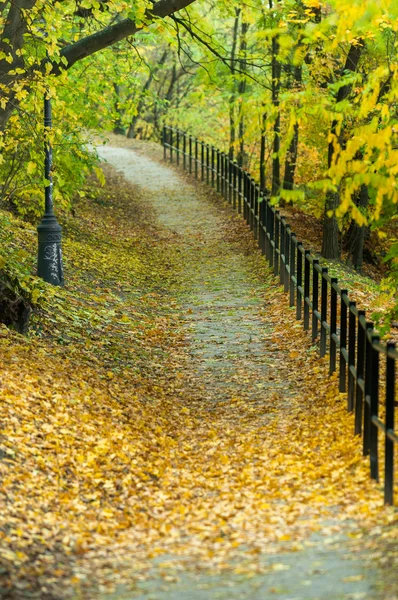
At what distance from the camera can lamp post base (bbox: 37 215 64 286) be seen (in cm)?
1298

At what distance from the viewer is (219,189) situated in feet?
81.9

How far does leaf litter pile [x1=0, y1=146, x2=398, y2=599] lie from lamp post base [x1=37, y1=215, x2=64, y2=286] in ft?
1.45

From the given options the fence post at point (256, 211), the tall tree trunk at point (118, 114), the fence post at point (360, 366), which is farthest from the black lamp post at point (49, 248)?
the fence post at point (360, 366)

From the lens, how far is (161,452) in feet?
25.5

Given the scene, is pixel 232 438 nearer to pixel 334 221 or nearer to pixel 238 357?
pixel 238 357

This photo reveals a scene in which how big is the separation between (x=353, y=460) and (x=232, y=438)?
1.57 metres

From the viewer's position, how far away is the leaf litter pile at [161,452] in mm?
5348

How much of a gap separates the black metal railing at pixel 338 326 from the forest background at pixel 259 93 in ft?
2.52

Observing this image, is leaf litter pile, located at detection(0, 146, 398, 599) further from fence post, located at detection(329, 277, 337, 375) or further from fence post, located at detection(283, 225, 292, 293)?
fence post, located at detection(283, 225, 292, 293)

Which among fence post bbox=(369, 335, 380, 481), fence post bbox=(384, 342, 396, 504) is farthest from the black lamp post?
fence post bbox=(384, 342, 396, 504)

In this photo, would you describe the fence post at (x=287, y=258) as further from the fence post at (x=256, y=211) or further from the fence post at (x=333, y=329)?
the fence post at (x=256, y=211)

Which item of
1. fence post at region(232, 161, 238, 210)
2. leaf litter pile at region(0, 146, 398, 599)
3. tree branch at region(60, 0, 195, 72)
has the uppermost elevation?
tree branch at region(60, 0, 195, 72)

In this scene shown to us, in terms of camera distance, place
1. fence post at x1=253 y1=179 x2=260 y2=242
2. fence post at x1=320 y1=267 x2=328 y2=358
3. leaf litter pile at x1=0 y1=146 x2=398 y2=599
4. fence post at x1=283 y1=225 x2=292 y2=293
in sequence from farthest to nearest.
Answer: fence post at x1=253 y1=179 x2=260 y2=242, fence post at x1=283 y1=225 x2=292 y2=293, fence post at x1=320 y1=267 x2=328 y2=358, leaf litter pile at x1=0 y1=146 x2=398 y2=599

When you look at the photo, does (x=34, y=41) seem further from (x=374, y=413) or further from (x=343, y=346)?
(x=374, y=413)
